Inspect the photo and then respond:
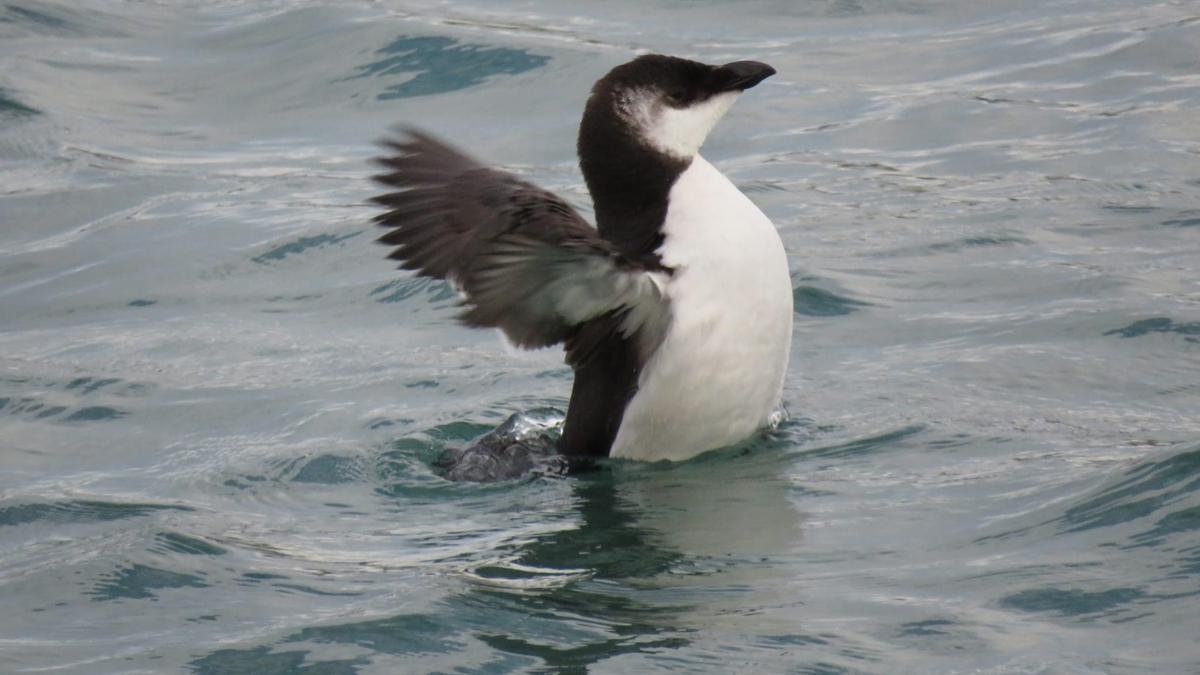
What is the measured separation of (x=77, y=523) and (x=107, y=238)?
3.61m

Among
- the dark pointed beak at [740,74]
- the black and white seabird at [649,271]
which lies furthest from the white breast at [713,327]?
the dark pointed beak at [740,74]

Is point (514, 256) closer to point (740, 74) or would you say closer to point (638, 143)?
point (638, 143)

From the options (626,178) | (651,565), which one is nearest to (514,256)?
(626,178)

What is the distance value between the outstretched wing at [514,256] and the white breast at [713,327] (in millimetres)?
101

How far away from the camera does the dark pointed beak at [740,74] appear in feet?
18.5

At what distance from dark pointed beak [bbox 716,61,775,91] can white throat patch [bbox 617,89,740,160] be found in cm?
5

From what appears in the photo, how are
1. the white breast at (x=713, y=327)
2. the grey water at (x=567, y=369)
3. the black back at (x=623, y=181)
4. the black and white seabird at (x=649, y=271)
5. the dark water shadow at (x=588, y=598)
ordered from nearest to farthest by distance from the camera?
the dark water shadow at (x=588, y=598)
the grey water at (x=567, y=369)
the black and white seabird at (x=649, y=271)
the white breast at (x=713, y=327)
the black back at (x=623, y=181)

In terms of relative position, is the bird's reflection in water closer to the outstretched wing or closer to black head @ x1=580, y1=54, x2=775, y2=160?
the outstretched wing

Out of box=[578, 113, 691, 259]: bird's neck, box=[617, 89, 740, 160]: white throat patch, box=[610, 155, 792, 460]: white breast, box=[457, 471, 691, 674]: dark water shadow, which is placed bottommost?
box=[457, 471, 691, 674]: dark water shadow

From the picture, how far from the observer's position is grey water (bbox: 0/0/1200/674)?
435cm

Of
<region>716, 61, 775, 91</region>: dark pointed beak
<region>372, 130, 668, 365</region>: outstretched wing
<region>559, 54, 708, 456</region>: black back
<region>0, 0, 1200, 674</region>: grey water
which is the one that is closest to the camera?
<region>0, 0, 1200, 674</region>: grey water

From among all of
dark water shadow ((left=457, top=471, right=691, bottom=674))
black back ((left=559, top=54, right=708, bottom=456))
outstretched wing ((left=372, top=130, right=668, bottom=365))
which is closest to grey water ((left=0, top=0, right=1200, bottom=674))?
dark water shadow ((left=457, top=471, right=691, bottom=674))

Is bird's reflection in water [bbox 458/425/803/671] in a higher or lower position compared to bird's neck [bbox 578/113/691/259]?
lower

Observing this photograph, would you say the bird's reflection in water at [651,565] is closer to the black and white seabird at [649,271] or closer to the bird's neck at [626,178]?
the black and white seabird at [649,271]
